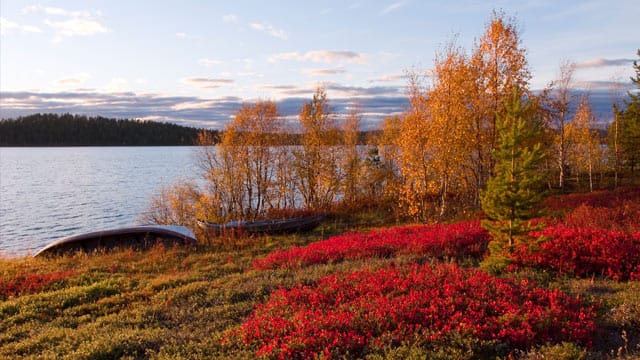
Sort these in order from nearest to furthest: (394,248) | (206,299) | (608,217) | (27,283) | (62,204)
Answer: (206,299)
(27,283)
(394,248)
(608,217)
(62,204)

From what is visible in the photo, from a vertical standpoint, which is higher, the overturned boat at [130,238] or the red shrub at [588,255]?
the red shrub at [588,255]

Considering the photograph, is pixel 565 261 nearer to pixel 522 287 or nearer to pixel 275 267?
pixel 522 287

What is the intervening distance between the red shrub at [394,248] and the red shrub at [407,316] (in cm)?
425

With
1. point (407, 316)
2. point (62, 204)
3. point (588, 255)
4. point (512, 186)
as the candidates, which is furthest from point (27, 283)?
point (62, 204)

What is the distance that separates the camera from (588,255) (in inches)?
527

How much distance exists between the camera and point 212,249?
20.3 metres

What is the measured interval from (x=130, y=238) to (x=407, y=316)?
1787 cm

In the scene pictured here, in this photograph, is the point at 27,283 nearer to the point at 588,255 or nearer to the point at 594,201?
the point at 588,255

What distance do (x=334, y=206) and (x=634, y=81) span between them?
29655 millimetres

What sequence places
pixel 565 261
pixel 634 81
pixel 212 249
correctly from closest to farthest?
pixel 565 261, pixel 212 249, pixel 634 81

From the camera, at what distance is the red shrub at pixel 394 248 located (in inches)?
598

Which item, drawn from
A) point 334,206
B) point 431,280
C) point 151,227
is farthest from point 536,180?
point 334,206

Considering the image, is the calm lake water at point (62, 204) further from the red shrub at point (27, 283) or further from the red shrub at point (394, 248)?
the red shrub at point (394, 248)

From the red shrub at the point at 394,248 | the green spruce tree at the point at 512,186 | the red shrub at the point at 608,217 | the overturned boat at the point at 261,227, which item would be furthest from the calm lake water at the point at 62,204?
the red shrub at the point at 608,217
